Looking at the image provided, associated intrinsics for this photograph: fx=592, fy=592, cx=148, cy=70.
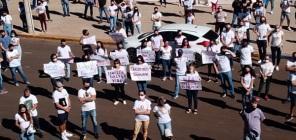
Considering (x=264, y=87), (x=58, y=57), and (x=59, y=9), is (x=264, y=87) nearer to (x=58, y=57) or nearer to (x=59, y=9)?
(x=58, y=57)

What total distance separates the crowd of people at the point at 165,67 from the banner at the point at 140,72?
0.51ft

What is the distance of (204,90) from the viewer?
65.9 ft

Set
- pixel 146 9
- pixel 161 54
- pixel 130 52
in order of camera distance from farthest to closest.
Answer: pixel 146 9 < pixel 130 52 < pixel 161 54

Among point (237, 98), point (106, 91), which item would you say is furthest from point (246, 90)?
point (106, 91)

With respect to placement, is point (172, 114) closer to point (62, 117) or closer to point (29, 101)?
point (62, 117)

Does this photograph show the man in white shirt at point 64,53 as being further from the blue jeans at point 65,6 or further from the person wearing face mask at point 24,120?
the blue jeans at point 65,6

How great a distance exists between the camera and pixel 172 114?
1823cm

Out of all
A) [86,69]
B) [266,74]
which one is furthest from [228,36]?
[86,69]

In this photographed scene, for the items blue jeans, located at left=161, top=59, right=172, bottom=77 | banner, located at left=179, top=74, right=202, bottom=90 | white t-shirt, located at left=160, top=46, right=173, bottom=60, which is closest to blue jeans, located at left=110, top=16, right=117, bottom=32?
blue jeans, located at left=161, top=59, right=172, bottom=77

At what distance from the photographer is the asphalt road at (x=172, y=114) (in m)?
16.9

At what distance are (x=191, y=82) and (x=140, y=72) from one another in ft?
6.09

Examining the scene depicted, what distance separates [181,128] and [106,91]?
410 centimetres

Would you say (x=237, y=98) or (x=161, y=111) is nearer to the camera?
(x=161, y=111)

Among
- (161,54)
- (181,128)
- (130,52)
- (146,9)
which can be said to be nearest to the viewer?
(181,128)
